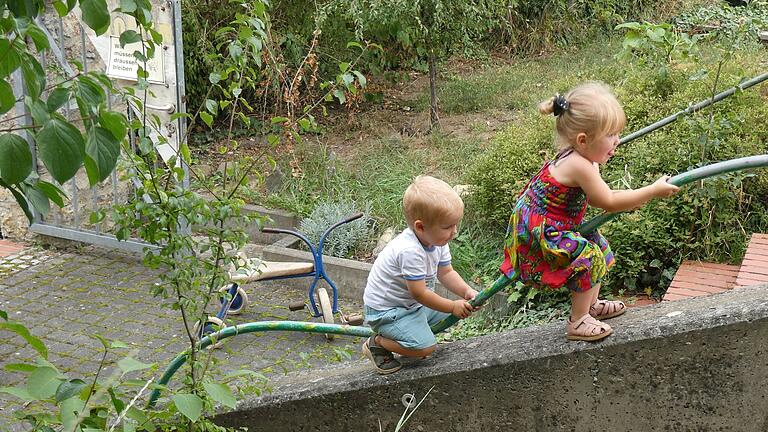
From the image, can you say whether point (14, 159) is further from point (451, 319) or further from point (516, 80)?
point (516, 80)

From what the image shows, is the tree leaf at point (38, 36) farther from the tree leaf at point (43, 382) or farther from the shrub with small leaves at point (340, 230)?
the shrub with small leaves at point (340, 230)

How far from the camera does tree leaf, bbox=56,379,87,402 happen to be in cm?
255

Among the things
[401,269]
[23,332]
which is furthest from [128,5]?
[401,269]

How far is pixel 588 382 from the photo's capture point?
3.34 m

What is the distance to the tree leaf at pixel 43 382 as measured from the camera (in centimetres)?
253

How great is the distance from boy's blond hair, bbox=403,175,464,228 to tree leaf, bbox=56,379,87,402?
1.34 meters

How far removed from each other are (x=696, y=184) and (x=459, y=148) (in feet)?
11.5

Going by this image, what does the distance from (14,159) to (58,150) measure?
0.12m

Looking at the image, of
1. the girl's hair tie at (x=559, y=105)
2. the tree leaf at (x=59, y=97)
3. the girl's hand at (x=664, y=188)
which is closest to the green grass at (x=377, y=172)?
the girl's hair tie at (x=559, y=105)

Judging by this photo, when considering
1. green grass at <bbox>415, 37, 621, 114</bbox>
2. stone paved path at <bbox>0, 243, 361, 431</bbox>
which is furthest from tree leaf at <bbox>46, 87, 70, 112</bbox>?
green grass at <bbox>415, 37, 621, 114</bbox>

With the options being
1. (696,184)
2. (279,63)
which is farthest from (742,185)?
(279,63)

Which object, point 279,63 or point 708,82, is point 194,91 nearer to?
point 279,63

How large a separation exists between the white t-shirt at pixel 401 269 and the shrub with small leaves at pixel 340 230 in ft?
11.5

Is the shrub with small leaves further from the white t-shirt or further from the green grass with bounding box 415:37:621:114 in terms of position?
the white t-shirt
